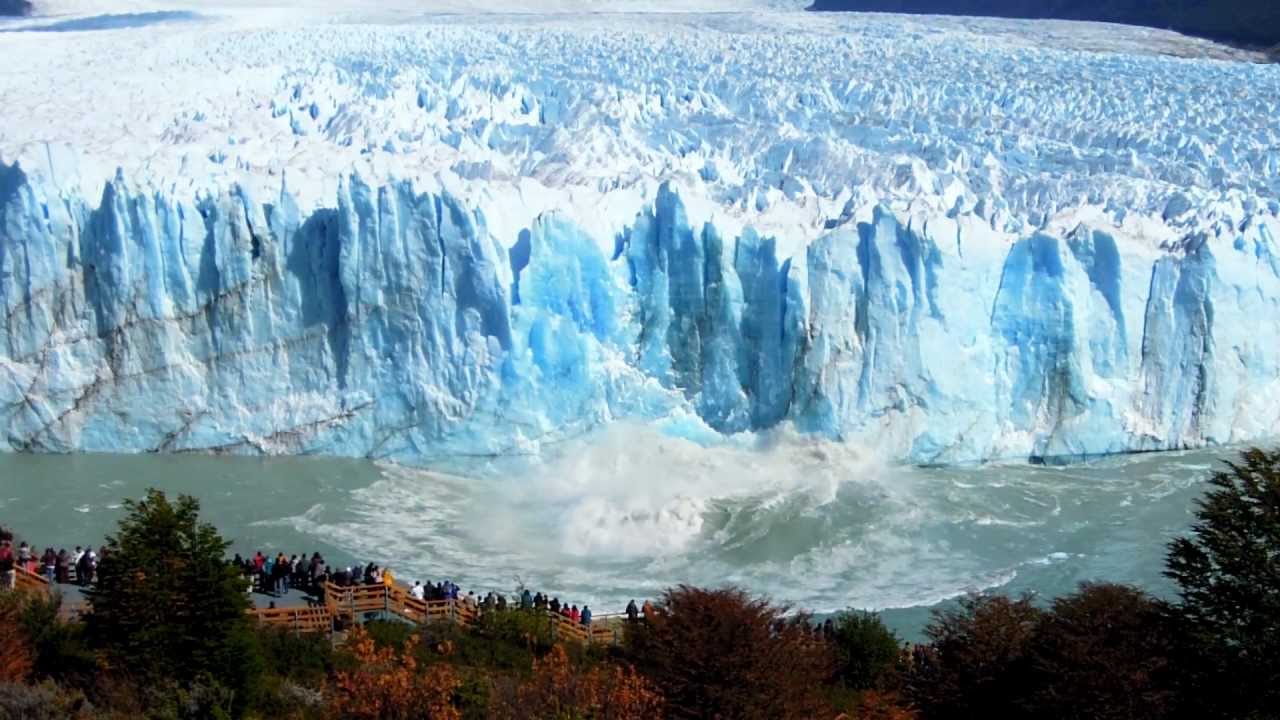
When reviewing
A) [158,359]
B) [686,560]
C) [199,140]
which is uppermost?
[199,140]

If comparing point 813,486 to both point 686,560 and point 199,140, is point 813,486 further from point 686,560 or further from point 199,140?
point 199,140

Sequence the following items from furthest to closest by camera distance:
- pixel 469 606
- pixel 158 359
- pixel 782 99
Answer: pixel 782 99
pixel 158 359
pixel 469 606

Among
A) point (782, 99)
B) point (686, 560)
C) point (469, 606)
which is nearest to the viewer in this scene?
point (469, 606)

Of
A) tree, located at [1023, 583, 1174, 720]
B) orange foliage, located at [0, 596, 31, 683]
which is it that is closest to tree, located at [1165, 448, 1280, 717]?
tree, located at [1023, 583, 1174, 720]

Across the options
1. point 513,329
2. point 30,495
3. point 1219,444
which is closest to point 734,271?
point 513,329

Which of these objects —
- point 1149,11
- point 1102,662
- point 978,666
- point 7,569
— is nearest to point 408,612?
point 7,569

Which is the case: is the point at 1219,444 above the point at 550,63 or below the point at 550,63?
below

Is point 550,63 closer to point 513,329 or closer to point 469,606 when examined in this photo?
point 513,329

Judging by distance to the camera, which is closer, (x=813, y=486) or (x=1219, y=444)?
(x=813, y=486)

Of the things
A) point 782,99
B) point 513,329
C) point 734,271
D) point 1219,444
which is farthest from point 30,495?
point 1219,444
